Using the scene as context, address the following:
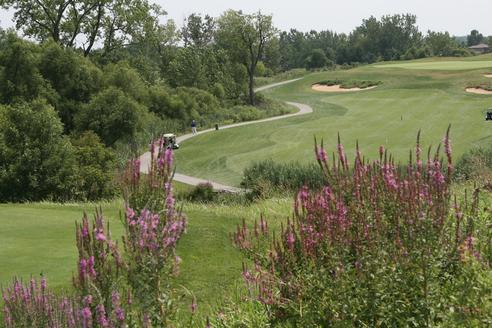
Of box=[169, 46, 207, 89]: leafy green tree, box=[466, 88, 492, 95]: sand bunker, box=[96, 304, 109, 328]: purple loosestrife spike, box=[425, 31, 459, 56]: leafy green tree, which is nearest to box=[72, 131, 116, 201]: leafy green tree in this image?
box=[96, 304, 109, 328]: purple loosestrife spike

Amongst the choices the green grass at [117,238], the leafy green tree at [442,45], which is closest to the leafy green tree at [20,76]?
the green grass at [117,238]

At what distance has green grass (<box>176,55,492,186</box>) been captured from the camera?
34.9 m

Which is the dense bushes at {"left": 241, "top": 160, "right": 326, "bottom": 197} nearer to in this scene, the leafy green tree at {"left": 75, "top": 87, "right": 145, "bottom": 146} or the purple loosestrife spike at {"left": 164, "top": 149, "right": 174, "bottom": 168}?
the leafy green tree at {"left": 75, "top": 87, "right": 145, "bottom": 146}

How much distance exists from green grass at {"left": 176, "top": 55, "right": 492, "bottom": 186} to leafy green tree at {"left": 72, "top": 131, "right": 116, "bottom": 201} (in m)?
7.21

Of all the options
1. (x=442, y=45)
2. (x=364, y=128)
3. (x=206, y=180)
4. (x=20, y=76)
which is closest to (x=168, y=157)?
(x=206, y=180)

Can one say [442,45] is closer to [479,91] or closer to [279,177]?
[479,91]

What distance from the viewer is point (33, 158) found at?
22.9 meters

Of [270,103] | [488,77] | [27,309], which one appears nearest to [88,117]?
[27,309]

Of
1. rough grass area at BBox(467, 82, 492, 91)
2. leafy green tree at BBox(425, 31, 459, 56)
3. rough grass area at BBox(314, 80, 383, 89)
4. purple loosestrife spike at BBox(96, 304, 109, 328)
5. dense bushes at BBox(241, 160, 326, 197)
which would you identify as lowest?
dense bushes at BBox(241, 160, 326, 197)

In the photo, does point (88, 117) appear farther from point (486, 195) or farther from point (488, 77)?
point (488, 77)

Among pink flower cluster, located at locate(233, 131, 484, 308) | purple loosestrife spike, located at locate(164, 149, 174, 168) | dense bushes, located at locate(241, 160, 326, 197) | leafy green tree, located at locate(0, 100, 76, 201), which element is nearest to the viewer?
pink flower cluster, located at locate(233, 131, 484, 308)

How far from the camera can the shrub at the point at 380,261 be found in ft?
16.0

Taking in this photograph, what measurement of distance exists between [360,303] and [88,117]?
33.2 meters

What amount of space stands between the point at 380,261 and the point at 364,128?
39.1 meters
